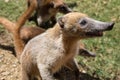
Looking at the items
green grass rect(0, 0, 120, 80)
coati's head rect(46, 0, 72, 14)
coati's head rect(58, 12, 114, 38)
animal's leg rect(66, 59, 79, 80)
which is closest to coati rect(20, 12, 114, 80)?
coati's head rect(58, 12, 114, 38)

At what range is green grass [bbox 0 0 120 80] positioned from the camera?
20.0 ft

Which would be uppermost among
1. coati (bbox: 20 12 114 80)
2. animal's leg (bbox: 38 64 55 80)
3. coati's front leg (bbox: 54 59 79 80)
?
coati (bbox: 20 12 114 80)

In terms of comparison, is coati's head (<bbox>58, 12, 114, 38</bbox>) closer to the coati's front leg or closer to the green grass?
the coati's front leg

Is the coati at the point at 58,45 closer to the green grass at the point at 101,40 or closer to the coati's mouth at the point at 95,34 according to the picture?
the coati's mouth at the point at 95,34

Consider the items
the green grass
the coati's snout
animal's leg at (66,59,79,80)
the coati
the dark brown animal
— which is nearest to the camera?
the coati's snout

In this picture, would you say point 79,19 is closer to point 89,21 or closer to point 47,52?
point 89,21

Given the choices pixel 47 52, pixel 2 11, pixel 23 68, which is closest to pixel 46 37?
pixel 47 52

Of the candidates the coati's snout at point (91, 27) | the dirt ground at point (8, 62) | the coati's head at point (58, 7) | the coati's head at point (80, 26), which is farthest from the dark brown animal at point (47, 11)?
the coati's snout at point (91, 27)

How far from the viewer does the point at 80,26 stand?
15.6ft

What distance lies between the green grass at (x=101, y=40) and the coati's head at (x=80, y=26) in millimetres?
1451

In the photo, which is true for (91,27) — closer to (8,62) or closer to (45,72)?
(45,72)

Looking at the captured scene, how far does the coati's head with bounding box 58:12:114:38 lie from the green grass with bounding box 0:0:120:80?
1.45 m

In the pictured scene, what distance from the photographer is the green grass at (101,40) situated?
609 cm

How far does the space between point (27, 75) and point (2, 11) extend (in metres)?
2.34
